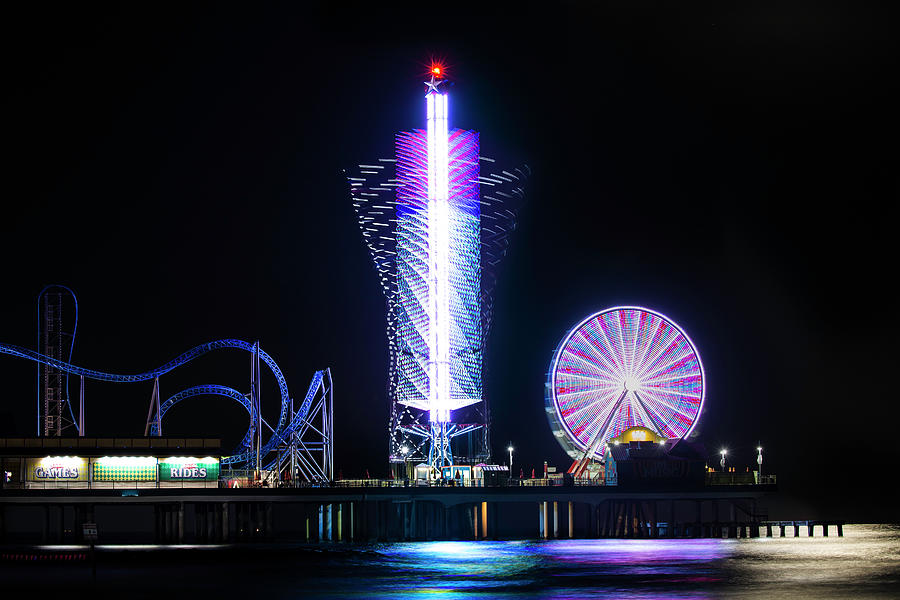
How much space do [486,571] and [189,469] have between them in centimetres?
3795

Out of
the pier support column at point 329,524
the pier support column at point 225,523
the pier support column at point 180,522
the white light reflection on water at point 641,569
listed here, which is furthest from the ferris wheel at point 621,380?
the pier support column at point 180,522

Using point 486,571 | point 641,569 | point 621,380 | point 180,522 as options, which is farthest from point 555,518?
point 486,571

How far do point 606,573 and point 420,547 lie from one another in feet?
91.5

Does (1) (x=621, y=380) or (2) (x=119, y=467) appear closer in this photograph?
(2) (x=119, y=467)

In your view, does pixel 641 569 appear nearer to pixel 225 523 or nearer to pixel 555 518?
pixel 555 518

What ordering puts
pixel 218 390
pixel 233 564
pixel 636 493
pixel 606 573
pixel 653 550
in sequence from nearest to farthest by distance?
pixel 606 573
pixel 233 564
pixel 653 550
pixel 636 493
pixel 218 390

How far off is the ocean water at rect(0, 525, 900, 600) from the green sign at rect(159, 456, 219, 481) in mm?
8395

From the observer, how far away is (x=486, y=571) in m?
88.4

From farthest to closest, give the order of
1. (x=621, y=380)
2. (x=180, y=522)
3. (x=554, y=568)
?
1. (x=621, y=380)
2. (x=180, y=522)
3. (x=554, y=568)

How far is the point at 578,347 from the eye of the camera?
123 metres

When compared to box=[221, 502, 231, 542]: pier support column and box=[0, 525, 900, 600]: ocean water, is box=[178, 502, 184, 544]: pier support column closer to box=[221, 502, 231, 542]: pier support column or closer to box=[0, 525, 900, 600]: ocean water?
box=[221, 502, 231, 542]: pier support column

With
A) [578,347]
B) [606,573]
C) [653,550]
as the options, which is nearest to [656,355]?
[578,347]

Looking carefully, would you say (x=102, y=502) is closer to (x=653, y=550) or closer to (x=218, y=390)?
(x=218, y=390)

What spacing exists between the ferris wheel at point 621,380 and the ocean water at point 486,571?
462 inches
